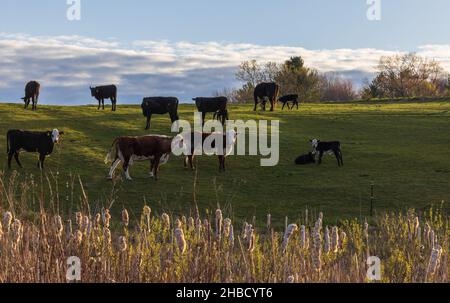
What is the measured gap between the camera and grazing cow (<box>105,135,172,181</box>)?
23.3 m

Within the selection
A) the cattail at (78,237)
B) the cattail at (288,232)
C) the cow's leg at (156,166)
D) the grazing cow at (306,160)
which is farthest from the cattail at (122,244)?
the grazing cow at (306,160)

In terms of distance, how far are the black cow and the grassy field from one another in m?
0.80

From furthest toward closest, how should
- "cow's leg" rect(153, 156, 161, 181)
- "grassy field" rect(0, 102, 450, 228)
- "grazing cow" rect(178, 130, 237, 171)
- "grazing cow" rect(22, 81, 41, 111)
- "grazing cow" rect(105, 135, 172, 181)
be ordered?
"grazing cow" rect(22, 81, 41, 111), "grazing cow" rect(178, 130, 237, 171), "cow's leg" rect(153, 156, 161, 181), "grazing cow" rect(105, 135, 172, 181), "grassy field" rect(0, 102, 450, 228)

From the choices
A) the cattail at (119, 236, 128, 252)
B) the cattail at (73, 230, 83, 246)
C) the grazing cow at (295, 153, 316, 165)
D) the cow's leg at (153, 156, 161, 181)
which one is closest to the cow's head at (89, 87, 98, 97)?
the grazing cow at (295, 153, 316, 165)

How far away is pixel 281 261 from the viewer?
7.77 metres

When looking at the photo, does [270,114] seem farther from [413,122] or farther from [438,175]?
[438,175]

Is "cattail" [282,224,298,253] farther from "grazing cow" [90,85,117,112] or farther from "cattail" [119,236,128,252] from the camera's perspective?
"grazing cow" [90,85,117,112]

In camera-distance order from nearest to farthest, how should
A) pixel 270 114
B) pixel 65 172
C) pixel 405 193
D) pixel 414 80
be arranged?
pixel 405 193 < pixel 65 172 < pixel 270 114 < pixel 414 80

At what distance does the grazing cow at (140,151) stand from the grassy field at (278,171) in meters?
0.62

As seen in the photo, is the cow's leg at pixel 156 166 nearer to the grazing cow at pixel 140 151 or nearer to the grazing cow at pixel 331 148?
the grazing cow at pixel 140 151

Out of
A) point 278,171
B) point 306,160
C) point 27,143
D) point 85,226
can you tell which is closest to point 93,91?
point 27,143
